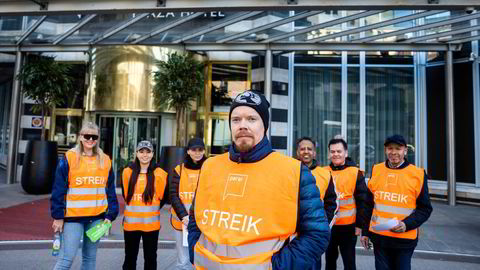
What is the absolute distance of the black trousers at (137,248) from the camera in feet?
12.1

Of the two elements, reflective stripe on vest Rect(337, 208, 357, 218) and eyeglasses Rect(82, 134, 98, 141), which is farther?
reflective stripe on vest Rect(337, 208, 357, 218)

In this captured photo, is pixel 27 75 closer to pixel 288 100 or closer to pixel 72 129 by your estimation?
pixel 72 129

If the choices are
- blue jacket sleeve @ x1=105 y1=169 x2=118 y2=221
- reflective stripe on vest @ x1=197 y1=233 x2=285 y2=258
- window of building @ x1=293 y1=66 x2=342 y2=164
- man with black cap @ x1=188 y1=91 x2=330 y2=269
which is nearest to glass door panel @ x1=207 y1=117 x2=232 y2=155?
window of building @ x1=293 y1=66 x2=342 y2=164

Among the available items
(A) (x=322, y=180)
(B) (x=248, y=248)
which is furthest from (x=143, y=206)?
(B) (x=248, y=248)

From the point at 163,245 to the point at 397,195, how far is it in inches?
152

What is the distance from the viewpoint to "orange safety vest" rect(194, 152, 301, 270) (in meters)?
1.70

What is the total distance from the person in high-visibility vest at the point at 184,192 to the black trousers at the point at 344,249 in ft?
5.35

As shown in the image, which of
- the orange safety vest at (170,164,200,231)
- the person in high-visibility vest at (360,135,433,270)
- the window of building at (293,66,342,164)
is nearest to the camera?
the person in high-visibility vest at (360,135,433,270)

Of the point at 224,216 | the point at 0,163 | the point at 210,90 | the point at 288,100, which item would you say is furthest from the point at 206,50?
the point at 0,163

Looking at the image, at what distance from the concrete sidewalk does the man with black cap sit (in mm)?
4400

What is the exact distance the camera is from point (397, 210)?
339cm

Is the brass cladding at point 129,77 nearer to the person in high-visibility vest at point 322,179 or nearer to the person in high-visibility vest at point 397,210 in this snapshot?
the person in high-visibility vest at point 322,179

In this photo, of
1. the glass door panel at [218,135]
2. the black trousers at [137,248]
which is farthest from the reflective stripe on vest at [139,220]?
the glass door panel at [218,135]

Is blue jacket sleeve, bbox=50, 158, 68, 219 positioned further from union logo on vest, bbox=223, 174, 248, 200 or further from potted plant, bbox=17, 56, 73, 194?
potted plant, bbox=17, 56, 73, 194
